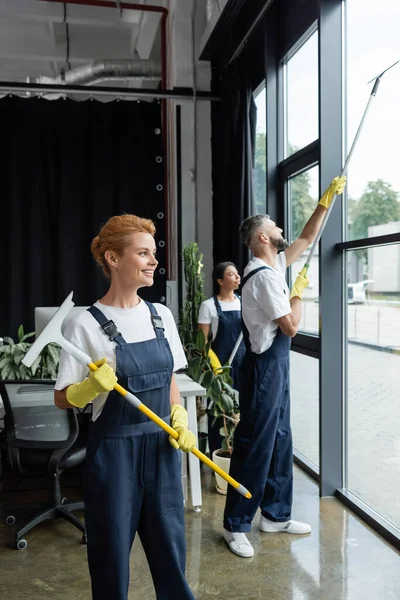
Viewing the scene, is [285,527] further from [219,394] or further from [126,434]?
[126,434]

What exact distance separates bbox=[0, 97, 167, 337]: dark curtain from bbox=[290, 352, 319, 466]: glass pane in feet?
5.43

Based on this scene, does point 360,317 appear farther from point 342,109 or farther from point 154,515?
point 154,515

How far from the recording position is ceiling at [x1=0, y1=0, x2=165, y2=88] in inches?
201

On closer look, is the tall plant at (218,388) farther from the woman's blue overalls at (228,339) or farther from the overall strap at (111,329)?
the overall strap at (111,329)

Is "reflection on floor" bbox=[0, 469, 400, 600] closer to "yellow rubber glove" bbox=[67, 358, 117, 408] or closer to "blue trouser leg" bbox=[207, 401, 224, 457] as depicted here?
"blue trouser leg" bbox=[207, 401, 224, 457]

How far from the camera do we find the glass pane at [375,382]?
273 cm

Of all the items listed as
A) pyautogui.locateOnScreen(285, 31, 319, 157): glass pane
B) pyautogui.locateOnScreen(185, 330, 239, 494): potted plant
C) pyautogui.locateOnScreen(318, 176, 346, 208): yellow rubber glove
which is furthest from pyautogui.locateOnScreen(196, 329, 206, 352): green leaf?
pyautogui.locateOnScreen(285, 31, 319, 157): glass pane

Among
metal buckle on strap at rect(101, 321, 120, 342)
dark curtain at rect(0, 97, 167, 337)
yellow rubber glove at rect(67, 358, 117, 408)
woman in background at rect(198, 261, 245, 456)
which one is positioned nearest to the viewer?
yellow rubber glove at rect(67, 358, 117, 408)

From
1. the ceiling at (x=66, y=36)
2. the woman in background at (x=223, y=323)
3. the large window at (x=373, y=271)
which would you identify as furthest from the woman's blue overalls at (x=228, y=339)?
the ceiling at (x=66, y=36)

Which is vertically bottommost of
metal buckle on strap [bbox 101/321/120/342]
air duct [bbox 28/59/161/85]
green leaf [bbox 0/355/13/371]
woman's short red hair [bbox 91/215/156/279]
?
green leaf [bbox 0/355/13/371]

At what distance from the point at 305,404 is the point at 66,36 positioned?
4.54 metres

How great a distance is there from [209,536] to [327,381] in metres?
1.06

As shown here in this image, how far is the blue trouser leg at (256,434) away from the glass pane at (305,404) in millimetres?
1032

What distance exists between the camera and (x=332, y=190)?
2.75 metres
